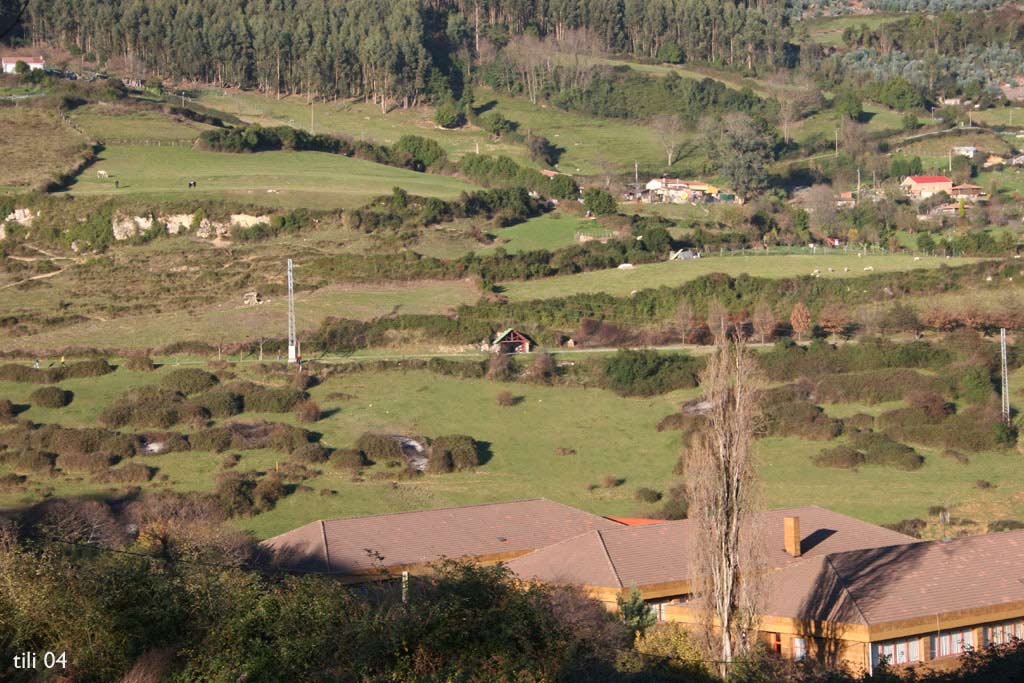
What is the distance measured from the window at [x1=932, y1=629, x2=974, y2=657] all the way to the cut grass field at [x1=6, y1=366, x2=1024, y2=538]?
10154mm

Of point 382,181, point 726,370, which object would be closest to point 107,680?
point 726,370

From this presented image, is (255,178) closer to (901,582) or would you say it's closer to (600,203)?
(600,203)

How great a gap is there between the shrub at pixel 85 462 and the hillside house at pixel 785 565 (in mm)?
10507

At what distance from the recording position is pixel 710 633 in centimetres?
1958

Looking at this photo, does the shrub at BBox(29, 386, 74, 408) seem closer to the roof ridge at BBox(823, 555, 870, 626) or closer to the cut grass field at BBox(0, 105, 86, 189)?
the roof ridge at BBox(823, 555, 870, 626)

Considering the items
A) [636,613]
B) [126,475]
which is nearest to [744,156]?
[126,475]

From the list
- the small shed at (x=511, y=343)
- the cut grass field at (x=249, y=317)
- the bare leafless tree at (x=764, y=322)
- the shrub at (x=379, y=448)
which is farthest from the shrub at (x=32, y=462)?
the bare leafless tree at (x=764, y=322)

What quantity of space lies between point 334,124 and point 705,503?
246 ft

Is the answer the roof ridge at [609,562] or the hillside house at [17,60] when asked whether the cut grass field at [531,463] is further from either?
the hillside house at [17,60]

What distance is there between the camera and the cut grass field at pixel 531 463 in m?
33.1

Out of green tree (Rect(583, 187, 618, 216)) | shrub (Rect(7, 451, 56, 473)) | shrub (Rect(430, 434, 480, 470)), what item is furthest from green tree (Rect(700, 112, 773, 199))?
shrub (Rect(7, 451, 56, 473))

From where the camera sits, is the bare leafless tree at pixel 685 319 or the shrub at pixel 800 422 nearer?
the shrub at pixel 800 422

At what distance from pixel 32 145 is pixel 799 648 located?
61217 millimetres

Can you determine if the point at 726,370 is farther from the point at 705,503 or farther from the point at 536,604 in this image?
the point at 536,604
